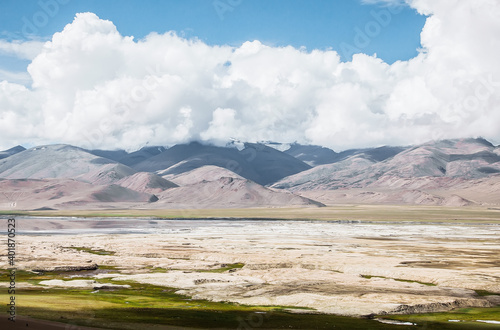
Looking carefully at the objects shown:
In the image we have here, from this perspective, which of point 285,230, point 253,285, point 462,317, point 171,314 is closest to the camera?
point 171,314

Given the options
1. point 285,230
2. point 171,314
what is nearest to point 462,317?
point 171,314

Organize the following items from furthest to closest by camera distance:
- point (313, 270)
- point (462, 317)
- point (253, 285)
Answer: point (313, 270)
point (253, 285)
point (462, 317)

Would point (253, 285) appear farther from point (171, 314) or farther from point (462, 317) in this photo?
point (462, 317)

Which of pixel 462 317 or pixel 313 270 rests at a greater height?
pixel 313 270

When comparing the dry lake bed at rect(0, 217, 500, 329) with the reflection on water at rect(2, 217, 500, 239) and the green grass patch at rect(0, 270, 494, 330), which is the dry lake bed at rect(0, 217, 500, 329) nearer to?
the green grass patch at rect(0, 270, 494, 330)

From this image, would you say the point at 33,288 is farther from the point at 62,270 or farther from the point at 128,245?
the point at 128,245

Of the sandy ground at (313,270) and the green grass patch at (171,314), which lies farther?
the sandy ground at (313,270)

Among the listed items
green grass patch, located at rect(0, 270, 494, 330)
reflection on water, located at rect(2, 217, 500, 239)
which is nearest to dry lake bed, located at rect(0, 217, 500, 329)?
green grass patch, located at rect(0, 270, 494, 330)

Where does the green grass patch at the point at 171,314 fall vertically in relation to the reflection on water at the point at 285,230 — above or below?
below

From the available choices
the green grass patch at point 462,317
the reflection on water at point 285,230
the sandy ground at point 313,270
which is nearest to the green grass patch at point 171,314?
the green grass patch at point 462,317

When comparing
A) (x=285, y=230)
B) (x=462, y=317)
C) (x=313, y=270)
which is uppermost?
(x=285, y=230)

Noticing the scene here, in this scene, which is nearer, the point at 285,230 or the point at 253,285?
the point at 253,285

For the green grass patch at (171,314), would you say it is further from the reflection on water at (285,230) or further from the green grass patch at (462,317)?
the reflection on water at (285,230)

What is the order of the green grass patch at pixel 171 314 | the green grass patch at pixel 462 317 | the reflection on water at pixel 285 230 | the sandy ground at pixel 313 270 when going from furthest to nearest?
the reflection on water at pixel 285 230 → the sandy ground at pixel 313 270 → the green grass patch at pixel 462 317 → the green grass patch at pixel 171 314
